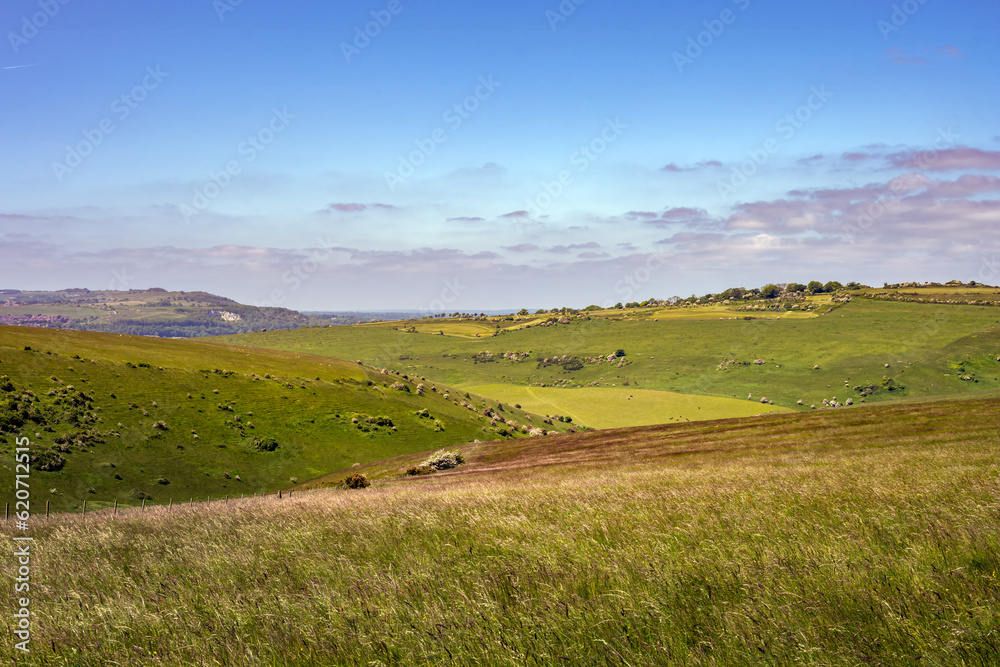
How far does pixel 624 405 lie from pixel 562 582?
13501 centimetres

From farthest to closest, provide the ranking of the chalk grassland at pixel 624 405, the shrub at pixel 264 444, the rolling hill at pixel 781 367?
1. the rolling hill at pixel 781 367
2. the chalk grassland at pixel 624 405
3. the shrub at pixel 264 444

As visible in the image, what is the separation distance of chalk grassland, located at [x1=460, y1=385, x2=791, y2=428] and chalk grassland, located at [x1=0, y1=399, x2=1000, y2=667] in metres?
110

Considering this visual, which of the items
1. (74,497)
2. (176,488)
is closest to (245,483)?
(176,488)

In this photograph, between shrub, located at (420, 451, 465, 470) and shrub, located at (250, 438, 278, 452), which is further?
shrub, located at (250, 438, 278, 452)

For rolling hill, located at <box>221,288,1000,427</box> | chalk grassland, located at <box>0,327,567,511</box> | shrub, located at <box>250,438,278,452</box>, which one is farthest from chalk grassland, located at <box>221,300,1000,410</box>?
shrub, located at <box>250,438,278,452</box>

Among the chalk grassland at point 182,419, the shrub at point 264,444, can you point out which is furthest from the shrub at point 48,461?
the shrub at point 264,444

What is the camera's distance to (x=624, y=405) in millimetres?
137000

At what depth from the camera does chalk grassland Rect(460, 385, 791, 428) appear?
124312 millimetres

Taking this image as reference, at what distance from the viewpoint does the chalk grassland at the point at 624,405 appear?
124 m

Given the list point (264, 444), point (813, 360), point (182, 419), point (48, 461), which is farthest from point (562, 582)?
point (813, 360)

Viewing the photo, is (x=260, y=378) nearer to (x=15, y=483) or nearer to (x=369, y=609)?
(x=15, y=483)

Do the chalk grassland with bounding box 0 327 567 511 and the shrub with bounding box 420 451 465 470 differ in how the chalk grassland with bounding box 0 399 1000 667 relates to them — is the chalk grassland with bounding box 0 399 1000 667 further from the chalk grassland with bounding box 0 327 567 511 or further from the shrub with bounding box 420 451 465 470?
the chalk grassland with bounding box 0 327 567 511

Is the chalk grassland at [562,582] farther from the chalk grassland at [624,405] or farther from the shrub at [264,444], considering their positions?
the chalk grassland at [624,405]

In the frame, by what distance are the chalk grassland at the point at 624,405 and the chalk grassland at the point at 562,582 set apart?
360ft
